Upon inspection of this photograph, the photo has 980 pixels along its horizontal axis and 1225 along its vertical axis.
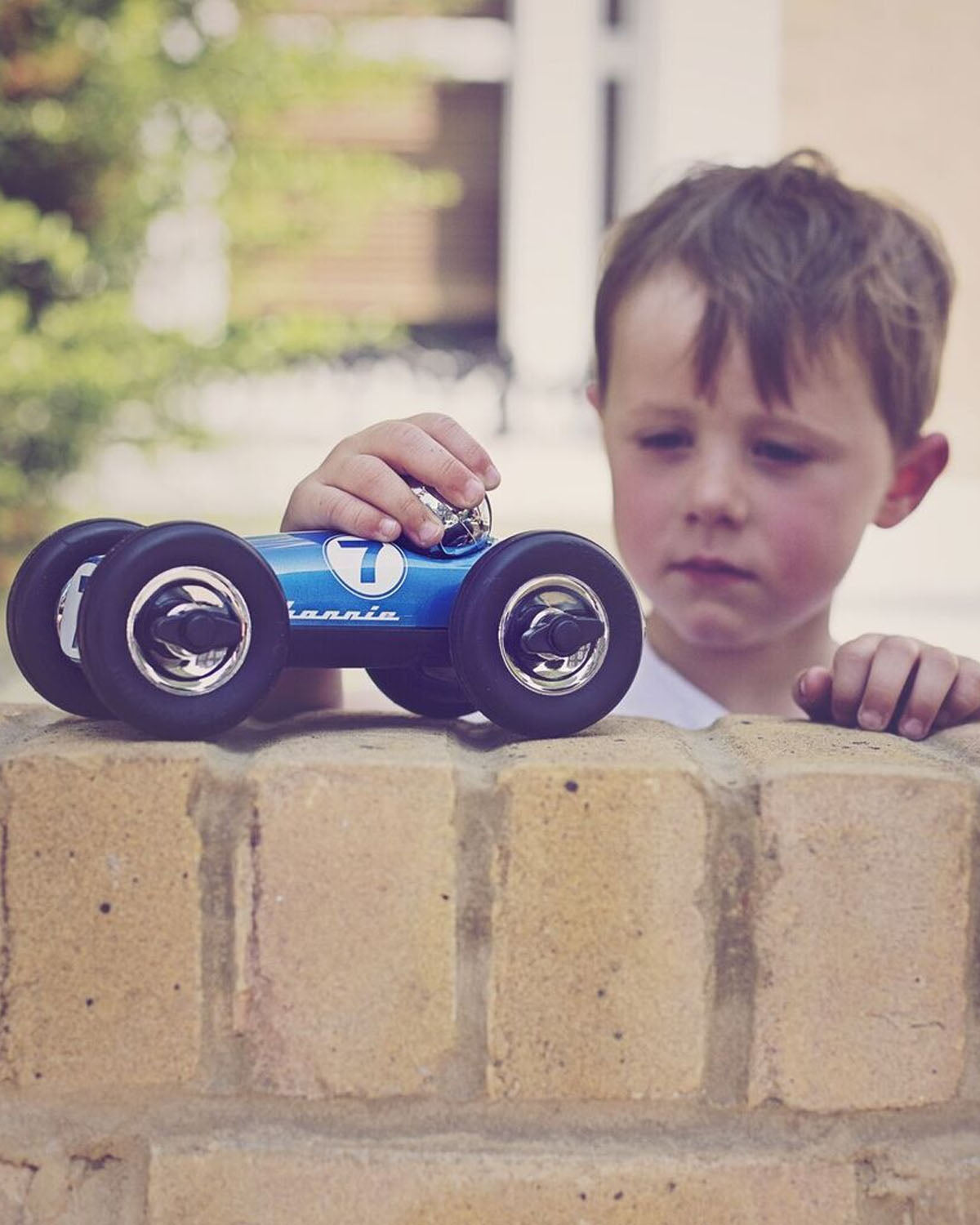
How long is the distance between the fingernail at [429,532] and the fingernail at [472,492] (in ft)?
0.16

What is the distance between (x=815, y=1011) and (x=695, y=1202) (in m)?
0.15

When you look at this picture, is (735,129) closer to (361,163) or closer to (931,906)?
(361,163)

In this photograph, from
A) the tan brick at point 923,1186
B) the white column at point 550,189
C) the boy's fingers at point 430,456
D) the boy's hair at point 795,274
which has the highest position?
the white column at point 550,189

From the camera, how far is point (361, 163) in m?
6.10

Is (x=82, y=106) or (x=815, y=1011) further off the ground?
(x=82, y=106)

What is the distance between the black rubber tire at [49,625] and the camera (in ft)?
3.56

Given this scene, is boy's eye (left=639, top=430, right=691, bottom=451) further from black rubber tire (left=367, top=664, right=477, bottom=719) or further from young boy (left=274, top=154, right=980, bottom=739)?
black rubber tire (left=367, top=664, right=477, bottom=719)

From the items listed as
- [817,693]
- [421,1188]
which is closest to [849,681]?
[817,693]

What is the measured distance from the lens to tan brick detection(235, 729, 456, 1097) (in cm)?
95

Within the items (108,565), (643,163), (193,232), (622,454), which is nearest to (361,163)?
(193,232)

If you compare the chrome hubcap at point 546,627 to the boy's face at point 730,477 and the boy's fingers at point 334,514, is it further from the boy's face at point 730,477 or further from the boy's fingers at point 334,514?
the boy's face at point 730,477

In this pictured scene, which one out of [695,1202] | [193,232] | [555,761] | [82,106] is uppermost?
[82,106]

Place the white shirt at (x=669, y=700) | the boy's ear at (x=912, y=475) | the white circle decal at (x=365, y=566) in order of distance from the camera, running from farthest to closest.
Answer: the boy's ear at (x=912, y=475)
the white shirt at (x=669, y=700)
the white circle decal at (x=365, y=566)

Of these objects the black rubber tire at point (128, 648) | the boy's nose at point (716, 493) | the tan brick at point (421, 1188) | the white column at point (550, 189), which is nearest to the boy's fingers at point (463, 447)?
the black rubber tire at point (128, 648)
